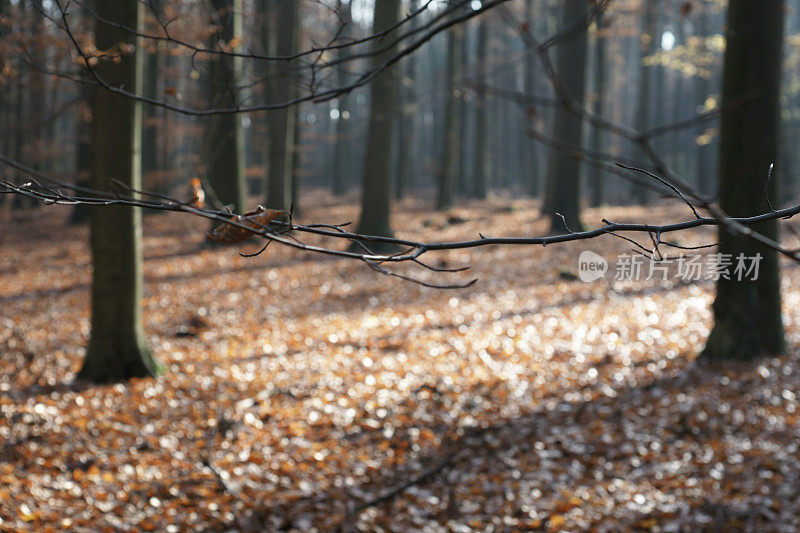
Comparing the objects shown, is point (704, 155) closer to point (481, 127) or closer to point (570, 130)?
point (481, 127)

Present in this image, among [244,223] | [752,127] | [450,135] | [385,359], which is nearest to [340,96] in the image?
[244,223]

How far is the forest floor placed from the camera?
4.50 meters

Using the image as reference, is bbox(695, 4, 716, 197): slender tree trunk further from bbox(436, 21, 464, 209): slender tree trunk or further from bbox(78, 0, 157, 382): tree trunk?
bbox(78, 0, 157, 382): tree trunk

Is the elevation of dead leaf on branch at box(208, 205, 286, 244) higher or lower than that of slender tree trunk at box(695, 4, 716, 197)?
lower

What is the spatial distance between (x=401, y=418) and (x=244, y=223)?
4.54 meters

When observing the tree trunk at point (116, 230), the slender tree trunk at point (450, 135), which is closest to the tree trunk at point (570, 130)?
the slender tree trunk at point (450, 135)

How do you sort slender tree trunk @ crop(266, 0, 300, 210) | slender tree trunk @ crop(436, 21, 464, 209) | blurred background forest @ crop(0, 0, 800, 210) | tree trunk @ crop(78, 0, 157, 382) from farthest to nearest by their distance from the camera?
slender tree trunk @ crop(436, 21, 464, 209), slender tree trunk @ crop(266, 0, 300, 210), blurred background forest @ crop(0, 0, 800, 210), tree trunk @ crop(78, 0, 157, 382)

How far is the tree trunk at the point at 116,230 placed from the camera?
19.7 ft

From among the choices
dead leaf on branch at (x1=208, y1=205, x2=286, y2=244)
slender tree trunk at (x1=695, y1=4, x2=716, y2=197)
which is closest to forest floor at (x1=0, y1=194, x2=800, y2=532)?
dead leaf on branch at (x1=208, y1=205, x2=286, y2=244)

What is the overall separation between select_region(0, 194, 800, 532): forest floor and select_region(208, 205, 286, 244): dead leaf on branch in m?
3.11

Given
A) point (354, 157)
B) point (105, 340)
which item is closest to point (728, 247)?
point (105, 340)

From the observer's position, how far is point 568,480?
16.0 feet

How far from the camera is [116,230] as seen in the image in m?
6.20

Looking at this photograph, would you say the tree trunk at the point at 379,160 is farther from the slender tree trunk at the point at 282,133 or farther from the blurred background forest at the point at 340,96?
the slender tree trunk at the point at 282,133
